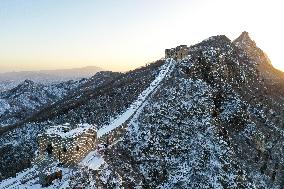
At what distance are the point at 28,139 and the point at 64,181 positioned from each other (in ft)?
157

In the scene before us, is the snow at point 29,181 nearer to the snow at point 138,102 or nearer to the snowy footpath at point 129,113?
the snowy footpath at point 129,113

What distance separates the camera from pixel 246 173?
68.6 meters

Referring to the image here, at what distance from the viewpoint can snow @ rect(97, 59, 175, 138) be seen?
68.1m

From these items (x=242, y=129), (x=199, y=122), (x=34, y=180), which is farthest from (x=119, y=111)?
(x=34, y=180)

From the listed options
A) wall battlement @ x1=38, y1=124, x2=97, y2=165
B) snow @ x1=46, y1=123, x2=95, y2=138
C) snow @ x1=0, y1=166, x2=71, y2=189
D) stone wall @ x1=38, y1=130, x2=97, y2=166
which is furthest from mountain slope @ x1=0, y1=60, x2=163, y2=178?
snow @ x1=0, y1=166, x2=71, y2=189

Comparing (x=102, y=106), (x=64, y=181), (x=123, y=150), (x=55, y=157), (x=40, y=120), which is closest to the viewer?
(x=64, y=181)

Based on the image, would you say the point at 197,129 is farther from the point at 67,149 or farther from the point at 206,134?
the point at 67,149

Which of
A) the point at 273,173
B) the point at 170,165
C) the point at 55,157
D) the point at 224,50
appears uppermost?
the point at 224,50

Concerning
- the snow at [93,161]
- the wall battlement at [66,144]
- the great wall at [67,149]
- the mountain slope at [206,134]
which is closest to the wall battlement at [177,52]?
the mountain slope at [206,134]

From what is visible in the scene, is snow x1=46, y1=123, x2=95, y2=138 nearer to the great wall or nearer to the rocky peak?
the great wall

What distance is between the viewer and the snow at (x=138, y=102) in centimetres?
6806

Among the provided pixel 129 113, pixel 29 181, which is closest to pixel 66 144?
pixel 29 181

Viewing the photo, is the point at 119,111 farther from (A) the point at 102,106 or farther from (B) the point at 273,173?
(B) the point at 273,173

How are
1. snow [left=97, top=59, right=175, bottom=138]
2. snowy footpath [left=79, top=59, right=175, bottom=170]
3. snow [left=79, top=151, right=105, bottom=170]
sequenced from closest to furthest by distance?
snow [left=79, top=151, right=105, bottom=170], snowy footpath [left=79, top=59, right=175, bottom=170], snow [left=97, top=59, right=175, bottom=138]
